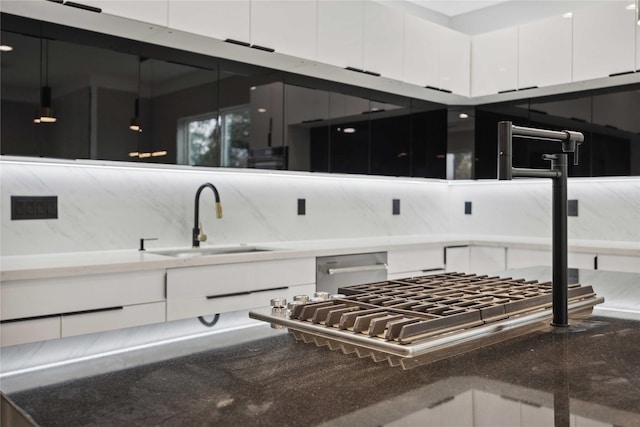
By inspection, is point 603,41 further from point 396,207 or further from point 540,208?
point 396,207

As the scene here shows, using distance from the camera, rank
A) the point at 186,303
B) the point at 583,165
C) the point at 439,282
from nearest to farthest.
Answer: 1. the point at 439,282
2. the point at 186,303
3. the point at 583,165

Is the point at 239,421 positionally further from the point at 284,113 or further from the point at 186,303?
the point at 284,113

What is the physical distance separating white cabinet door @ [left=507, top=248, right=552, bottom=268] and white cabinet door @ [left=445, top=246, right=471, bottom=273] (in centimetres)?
33

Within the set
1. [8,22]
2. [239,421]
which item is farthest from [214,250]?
[239,421]

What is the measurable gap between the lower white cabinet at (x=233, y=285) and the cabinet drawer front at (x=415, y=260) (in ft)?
2.36

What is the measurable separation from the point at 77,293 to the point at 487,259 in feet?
9.88

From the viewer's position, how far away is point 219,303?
9.74 ft

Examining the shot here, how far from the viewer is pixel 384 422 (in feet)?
2.56

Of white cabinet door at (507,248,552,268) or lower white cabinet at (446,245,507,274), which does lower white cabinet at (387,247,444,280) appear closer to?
lower white cabinet at (446,245,507,274)

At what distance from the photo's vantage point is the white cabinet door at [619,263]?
359 centimetres

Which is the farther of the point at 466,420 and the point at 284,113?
the point at 284,113

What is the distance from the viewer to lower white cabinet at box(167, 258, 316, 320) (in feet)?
9.22

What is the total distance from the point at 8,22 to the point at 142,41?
67 cm

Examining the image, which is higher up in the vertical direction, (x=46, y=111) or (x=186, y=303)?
(x=46, y=111)
